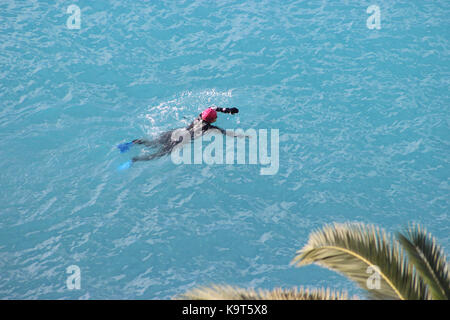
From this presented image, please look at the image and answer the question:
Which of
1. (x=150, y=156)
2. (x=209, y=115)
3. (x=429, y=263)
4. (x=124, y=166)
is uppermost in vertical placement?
(x=209, y=115)

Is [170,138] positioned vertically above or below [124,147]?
above

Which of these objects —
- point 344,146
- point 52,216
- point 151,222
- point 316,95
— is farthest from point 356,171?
point 52,216

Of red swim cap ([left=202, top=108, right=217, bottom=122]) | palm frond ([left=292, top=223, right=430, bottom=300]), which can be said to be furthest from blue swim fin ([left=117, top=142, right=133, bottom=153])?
palm frond ([left=292, top=223, right=430, bottom=300])

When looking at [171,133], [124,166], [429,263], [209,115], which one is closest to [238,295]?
[429,263]

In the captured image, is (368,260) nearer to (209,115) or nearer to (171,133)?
(209,115)

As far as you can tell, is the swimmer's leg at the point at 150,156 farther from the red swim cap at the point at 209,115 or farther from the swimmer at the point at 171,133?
the red swim cap at the point at 209,115

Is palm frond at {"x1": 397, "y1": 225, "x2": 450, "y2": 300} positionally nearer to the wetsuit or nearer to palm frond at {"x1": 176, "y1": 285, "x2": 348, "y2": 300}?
palm frond at {"x1": 176, "y1": 285, "x2": 348, "y2": 300}

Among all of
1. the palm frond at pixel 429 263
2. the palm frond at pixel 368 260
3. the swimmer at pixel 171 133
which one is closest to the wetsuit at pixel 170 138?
the swimmer at pixel 171 133
